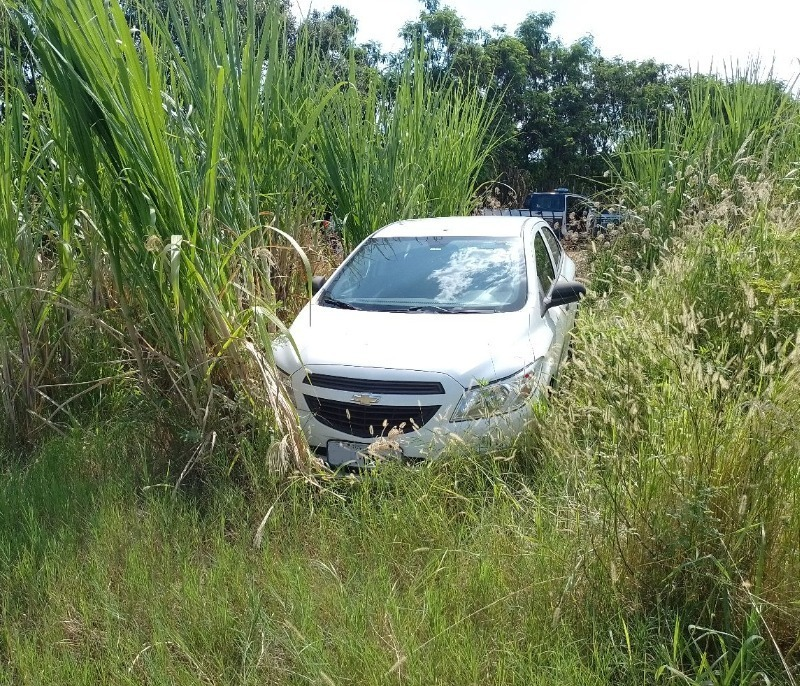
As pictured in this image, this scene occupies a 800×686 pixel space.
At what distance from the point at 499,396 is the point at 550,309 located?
140 centimetres

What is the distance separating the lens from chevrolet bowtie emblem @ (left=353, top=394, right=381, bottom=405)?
12.5 ft

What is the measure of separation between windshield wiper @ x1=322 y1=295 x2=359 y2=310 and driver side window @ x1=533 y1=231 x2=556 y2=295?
1.28 m

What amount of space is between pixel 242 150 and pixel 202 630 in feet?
8.10

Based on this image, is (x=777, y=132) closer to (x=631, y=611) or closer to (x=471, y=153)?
(x=471, y=153)

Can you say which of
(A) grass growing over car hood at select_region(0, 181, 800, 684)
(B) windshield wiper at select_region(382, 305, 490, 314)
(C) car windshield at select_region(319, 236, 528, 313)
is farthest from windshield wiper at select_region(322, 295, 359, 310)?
(A) grass growing over car hood at select_region(0, 181, 800, 684)

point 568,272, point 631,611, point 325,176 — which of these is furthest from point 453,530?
point 325,176

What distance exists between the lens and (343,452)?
3783mm

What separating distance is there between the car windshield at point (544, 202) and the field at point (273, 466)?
1574cm

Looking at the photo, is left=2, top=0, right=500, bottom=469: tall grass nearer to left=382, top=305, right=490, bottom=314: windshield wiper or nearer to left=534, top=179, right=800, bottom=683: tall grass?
left=382, top=305, right=490, bottom=314: windshield wiper

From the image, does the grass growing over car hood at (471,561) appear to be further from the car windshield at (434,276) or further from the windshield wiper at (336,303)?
the windshield wiper at (336,303)

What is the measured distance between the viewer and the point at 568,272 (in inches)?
244

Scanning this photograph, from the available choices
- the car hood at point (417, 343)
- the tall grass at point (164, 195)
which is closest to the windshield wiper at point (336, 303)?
the car hood at point (417, 343)

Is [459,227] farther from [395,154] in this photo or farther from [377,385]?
[377,385]

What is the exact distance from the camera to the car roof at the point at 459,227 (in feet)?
17.5
